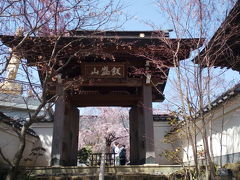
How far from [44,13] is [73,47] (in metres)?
3.17

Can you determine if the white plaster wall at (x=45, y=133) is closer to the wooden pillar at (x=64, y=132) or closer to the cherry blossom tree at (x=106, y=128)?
the wooden pillar at (x=64, y=132)

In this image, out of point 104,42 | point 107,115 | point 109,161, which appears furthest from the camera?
point 107,115

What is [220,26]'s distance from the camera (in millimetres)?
5062

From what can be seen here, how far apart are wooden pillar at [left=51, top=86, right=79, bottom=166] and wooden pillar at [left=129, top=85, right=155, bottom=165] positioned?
2488mm

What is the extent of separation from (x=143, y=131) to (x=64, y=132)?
2781 mm

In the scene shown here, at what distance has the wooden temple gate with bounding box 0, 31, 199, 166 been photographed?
7.29 metres

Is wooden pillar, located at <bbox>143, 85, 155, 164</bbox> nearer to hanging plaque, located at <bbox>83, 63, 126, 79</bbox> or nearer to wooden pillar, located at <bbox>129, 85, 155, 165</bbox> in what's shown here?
wooden pillar, located at <bbox>129, 85, 155, 165</bbox>

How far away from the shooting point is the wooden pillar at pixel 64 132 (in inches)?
304

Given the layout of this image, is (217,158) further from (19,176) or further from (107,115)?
(107,115)

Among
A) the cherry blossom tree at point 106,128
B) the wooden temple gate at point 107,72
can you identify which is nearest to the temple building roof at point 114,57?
the wooden temple gate at point 107,72

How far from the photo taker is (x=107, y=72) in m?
8.57

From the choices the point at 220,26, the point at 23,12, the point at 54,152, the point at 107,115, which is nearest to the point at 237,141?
the point at 220,26

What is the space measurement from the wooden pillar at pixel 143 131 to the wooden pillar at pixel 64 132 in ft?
8.16

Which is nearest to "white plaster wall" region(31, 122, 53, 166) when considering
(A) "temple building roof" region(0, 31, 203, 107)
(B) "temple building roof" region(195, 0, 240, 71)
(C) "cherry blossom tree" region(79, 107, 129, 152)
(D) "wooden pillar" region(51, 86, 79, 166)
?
(D) "wooden pillar" region(51, 86, 79, 166)
